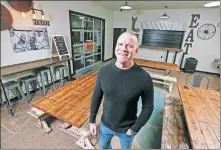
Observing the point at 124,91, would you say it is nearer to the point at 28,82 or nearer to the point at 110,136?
the point at 110,136

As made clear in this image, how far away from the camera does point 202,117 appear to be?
57.6 inches

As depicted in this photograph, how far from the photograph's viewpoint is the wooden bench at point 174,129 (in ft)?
4.42

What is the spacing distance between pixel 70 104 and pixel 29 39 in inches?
78.6

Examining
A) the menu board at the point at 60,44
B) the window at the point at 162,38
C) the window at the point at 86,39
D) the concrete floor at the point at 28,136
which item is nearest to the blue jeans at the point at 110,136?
the concrete floor at the point at 28,136

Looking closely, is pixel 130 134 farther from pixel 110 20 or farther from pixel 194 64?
pixel 110 20

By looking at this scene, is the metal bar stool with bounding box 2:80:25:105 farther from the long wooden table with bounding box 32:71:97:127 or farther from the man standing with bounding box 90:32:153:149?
the man standing with bounding box 90:32:153:149

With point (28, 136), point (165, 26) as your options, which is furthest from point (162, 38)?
point (28, 136)

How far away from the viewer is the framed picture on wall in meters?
2.54

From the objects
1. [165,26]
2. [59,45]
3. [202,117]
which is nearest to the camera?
[202,117]

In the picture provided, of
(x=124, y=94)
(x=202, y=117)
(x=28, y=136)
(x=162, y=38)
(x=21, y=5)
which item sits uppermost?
(x=21, y=5)

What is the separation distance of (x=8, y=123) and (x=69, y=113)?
1286mm

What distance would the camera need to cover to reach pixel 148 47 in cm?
595

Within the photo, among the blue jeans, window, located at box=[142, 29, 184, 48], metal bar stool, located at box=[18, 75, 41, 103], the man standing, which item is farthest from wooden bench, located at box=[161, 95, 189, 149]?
window, located at box=[142, 29, 184, 48]

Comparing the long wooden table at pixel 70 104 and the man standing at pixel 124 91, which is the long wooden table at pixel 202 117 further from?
the long wooden table at pixel 70 104
